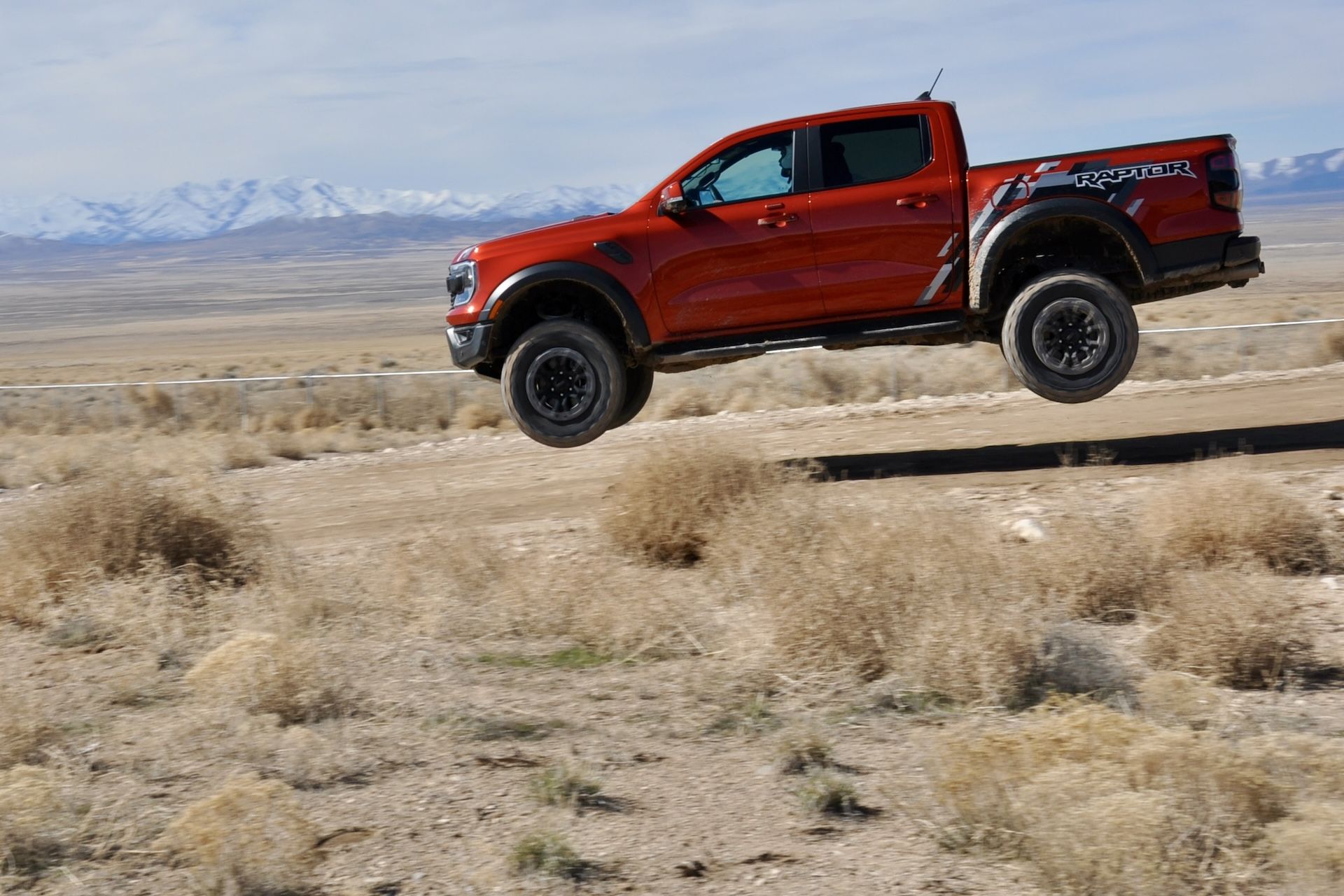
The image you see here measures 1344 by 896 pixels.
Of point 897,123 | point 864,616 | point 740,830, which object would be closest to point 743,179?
point 897,123

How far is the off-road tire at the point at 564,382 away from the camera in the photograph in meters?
9.59

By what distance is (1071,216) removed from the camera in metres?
8.90

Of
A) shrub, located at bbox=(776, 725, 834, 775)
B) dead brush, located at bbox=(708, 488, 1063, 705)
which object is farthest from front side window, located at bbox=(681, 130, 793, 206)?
shrub, located at bbox=(776, 725, 834, 775)

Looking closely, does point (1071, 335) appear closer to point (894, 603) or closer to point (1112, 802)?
point (894, 603)

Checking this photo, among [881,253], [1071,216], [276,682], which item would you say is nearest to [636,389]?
[881,253]

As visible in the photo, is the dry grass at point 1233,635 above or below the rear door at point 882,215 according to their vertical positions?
below

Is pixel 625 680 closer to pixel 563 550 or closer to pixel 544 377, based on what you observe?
pixel 563 550

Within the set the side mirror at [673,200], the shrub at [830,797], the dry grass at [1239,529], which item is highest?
the side mirror at [673,200]

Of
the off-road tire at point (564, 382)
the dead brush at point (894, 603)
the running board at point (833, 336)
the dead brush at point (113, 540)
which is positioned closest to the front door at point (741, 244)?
the running board at point (833, 336)

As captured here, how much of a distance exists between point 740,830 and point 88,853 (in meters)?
2.33

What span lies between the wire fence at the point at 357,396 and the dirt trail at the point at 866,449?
16.9 feet

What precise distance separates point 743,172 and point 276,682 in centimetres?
493

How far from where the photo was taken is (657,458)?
8.68 metres

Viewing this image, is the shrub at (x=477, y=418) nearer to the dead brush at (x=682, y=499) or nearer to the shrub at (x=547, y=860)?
Result: the dead brush at (x=682, y=499)
